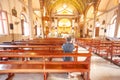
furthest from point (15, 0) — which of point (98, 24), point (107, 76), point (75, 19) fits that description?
point (75, 19)

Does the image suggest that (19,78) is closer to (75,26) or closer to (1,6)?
(1,6)

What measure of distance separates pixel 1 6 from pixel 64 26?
27.4 m

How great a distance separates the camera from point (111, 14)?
16.5 metres

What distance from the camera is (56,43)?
726 centimetres

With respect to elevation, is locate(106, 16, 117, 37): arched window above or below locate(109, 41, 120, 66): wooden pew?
above

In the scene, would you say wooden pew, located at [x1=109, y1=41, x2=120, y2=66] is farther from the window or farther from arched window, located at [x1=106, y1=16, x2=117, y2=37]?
arched window, located at [x1=106, y1=16, x2=117, y2=37]

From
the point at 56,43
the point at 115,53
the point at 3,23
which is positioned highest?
the point at 3,23

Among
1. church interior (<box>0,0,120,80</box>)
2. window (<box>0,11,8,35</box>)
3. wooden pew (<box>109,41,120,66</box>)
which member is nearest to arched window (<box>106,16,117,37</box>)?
church interior (<box>0,0,120,80</box>)

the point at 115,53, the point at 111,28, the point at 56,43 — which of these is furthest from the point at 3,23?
the point at 111,28

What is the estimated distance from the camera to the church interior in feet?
11.1

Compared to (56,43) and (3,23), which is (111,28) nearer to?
(56,43)

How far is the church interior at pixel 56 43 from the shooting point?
11.1 ft

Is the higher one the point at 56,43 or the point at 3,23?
the point at 3,23

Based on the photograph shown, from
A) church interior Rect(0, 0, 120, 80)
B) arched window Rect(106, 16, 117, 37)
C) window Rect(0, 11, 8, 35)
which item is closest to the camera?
church interior Rect(0, 0, 120, 80)
